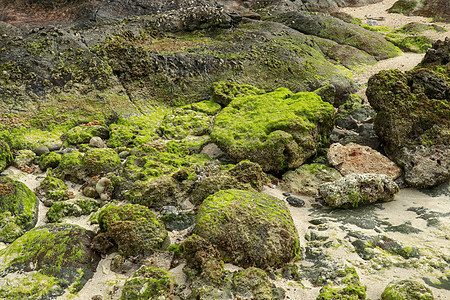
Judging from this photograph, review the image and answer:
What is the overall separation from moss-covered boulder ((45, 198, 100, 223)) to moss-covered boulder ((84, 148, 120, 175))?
42.3 inches

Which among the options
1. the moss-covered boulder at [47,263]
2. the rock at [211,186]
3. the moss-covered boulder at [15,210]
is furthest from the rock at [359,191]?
the moss-covered boulder at [15,210]

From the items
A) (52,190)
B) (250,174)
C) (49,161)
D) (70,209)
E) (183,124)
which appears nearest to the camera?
(70,209)

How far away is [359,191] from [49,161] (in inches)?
265

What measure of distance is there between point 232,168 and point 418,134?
464 cm

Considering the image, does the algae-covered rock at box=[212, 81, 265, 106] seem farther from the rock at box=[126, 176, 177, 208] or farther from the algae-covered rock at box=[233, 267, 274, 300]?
the algae-covered rock at box=[233, 267, 274, 300]

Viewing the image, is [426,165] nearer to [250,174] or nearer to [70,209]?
[250,174]

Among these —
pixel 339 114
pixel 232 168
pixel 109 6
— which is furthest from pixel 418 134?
pixel 109 6

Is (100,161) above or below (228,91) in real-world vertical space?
below

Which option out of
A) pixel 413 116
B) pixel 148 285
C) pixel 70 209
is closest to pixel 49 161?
pixel 70 209

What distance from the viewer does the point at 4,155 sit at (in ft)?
24.6

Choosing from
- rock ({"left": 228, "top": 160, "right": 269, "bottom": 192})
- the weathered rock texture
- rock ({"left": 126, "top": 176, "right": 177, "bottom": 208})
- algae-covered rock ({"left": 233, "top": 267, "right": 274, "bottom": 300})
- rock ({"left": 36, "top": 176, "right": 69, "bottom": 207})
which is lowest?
rock ({"left": 36, "top": 176, "right": 69, "bottom": 207})

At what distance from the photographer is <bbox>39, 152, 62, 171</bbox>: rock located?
7.60m

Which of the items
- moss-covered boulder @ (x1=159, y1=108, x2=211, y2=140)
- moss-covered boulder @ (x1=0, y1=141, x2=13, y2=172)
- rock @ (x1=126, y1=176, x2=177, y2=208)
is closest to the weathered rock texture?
moss-covered boulder @ (x1=159, y1=108, x2=211, y2=140)

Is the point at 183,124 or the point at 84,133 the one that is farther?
the point at 183,124
